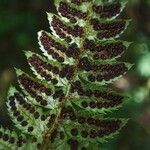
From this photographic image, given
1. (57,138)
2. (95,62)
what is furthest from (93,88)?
(57,138)

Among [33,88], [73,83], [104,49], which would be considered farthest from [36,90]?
[104,49]

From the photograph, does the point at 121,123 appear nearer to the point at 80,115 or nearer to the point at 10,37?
the point at 80,115

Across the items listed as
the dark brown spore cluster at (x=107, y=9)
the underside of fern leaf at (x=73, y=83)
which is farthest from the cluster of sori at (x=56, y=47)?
the dark brown spore cluster at (x=107, y=9)

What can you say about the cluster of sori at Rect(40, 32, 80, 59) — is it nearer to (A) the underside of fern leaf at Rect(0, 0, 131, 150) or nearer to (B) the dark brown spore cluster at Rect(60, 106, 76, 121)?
(A) the underside of fern leaf at Rect(0, 0, 131, 150)

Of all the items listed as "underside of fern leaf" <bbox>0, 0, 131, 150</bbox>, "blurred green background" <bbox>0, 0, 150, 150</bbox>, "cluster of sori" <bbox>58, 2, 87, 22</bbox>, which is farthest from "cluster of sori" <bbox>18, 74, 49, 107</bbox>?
"blurred green background" <bbox>0, 0, 150, 150</bbox>

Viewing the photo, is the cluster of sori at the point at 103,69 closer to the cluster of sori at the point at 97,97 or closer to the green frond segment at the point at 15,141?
the cluster of sori at the point at 97,97

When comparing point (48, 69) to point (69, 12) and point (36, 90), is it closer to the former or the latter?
point (36, 90)
